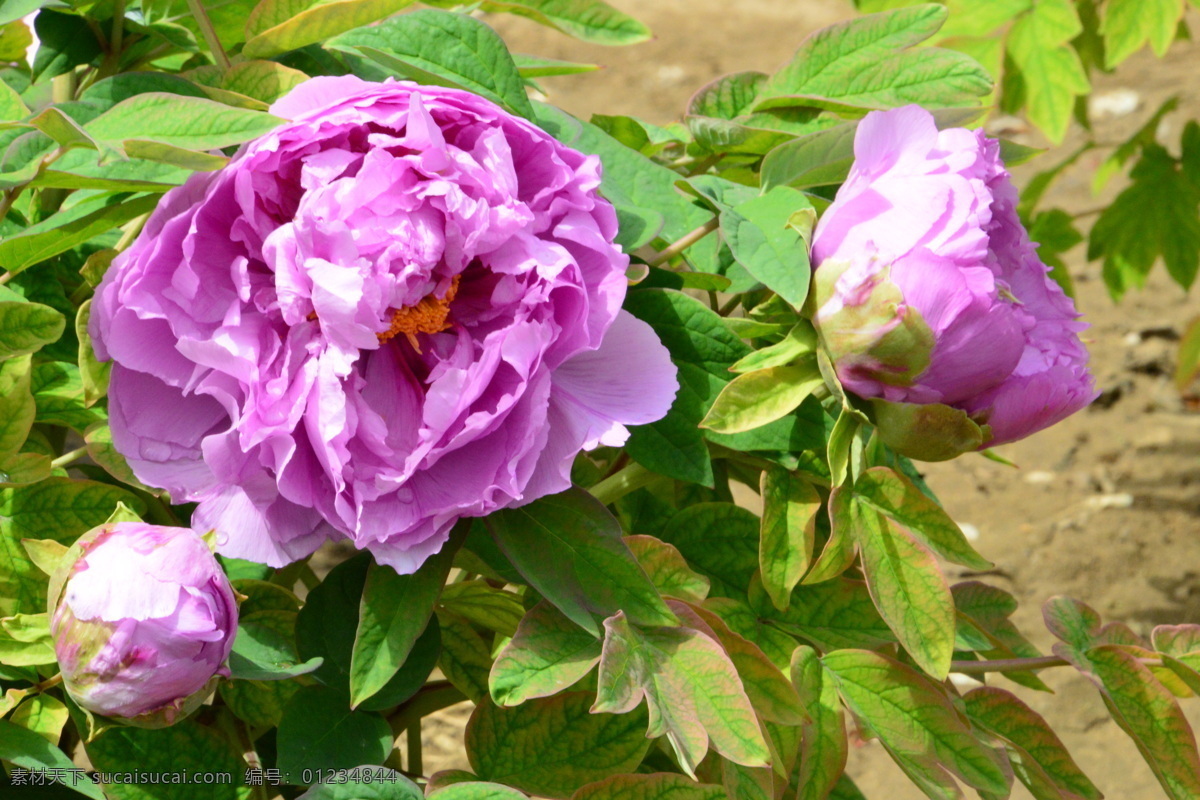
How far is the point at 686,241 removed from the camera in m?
0.63

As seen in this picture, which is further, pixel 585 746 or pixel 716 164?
pixel 716 164

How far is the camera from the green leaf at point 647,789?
60cm

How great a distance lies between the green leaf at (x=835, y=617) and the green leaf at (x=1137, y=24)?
3.05 feet

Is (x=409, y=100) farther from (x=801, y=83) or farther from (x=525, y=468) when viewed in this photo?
(x=801, y=83)

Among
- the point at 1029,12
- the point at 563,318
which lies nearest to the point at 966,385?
the point at 563,318

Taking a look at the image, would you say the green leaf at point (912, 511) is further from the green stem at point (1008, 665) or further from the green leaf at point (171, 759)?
the green leaf at point (171, 759)

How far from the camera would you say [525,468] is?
52 cm

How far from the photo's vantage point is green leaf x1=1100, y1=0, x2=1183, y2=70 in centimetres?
132

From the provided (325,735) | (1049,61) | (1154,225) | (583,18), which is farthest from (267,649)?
(1154,225)

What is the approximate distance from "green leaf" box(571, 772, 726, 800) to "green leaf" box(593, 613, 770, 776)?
2.4 inches

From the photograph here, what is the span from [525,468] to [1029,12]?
107 centimetres

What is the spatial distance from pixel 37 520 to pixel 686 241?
34 centimetres

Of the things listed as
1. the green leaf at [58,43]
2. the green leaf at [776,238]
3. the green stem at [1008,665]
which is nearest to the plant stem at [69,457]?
the green leaf at [58,43]

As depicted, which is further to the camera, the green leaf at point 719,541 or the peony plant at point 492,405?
the green leaf at point 719,541
